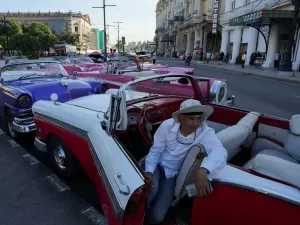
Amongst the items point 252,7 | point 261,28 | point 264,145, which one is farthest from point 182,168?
point 252,7

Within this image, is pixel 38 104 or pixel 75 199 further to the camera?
pixel 38 104

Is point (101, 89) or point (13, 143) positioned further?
point (101, 89)

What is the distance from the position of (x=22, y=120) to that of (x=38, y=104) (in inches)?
34.0

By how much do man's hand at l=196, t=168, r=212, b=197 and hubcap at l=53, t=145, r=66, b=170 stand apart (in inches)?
81.1

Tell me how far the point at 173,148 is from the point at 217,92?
3713mm

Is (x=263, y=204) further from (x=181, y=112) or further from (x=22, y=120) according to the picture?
(x=22, y=120)

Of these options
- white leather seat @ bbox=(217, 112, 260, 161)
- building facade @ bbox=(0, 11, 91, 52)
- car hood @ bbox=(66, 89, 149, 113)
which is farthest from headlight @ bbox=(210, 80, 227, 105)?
building facade @ bbox=(0, 11, 91, 52)

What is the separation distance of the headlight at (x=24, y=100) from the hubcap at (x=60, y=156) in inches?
56.6

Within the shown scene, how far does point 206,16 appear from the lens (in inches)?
1550

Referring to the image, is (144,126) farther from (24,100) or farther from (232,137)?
(24,100)

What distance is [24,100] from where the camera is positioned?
14.1 feet

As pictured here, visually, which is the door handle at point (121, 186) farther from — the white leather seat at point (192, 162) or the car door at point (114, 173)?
the white leather seat at point (192, 162)

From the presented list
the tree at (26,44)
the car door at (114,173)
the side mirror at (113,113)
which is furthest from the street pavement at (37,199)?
the tree at (26,44)

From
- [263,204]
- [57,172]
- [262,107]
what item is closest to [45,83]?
[57,172]
